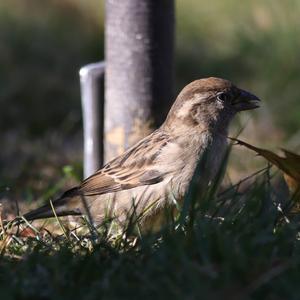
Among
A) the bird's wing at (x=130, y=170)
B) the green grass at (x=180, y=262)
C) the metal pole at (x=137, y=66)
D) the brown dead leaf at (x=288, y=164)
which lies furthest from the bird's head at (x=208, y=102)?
the green grass at (x=180, y=262)

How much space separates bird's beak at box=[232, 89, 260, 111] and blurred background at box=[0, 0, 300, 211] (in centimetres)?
152

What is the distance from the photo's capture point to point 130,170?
518 cm

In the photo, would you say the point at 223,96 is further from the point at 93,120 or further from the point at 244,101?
the point at 93,120

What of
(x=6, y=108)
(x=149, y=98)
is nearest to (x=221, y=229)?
(x=149, y=98)

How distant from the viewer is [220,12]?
9.67m

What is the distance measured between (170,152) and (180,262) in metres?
1.82

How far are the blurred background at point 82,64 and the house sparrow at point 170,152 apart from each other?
43.9 inches

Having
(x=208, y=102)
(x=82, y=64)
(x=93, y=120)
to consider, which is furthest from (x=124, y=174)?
(x=82, y=64)

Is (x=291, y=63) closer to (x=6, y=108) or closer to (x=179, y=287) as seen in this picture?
(x=6, y=108)

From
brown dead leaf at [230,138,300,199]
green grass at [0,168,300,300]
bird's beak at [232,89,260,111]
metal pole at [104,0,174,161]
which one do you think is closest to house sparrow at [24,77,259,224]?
bird's beak at [232,89,260,111]

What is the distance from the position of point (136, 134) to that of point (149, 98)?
243mm

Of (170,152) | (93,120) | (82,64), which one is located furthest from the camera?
(82,64)

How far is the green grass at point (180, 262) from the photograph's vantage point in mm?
3080

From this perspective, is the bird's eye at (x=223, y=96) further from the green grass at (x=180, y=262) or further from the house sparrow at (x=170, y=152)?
the green grass at (x=180, y=262)
